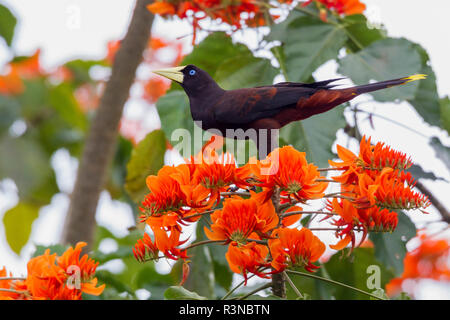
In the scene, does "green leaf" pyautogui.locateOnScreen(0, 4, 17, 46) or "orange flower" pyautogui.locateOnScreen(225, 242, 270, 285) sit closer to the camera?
"orange flower" pyautogui.locateOnScreen(225, 242, 270, 285)

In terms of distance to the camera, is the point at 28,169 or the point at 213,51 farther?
the point at 28,169

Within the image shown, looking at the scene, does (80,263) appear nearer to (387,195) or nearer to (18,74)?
(387,195)

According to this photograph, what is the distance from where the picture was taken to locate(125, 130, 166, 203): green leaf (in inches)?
43.6

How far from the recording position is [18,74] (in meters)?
2.13

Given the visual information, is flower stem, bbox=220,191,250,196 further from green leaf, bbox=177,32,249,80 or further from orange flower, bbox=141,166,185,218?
green leaf, bbox=177,32,249,80

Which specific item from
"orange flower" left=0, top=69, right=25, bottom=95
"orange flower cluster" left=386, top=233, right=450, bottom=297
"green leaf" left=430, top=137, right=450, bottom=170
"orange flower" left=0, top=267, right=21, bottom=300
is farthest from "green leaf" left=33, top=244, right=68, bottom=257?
"orange flower" left=0, top=69, right=25, bottom=95

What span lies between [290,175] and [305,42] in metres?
0.49

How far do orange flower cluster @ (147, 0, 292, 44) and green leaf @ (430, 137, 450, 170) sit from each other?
14.3 inches

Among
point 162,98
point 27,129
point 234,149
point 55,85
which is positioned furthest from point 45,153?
point 234,149

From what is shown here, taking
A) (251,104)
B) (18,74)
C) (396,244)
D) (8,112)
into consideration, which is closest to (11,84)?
(18,74)

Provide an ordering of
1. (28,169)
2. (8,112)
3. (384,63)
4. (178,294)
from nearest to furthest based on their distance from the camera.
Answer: (178,294)
(384,63)
(28,169)
(8,112)

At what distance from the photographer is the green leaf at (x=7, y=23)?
1.29 m

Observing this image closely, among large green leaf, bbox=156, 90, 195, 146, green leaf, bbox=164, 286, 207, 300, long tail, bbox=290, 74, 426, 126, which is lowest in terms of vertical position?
green leaf, bbox=164, 286, 207, 300
